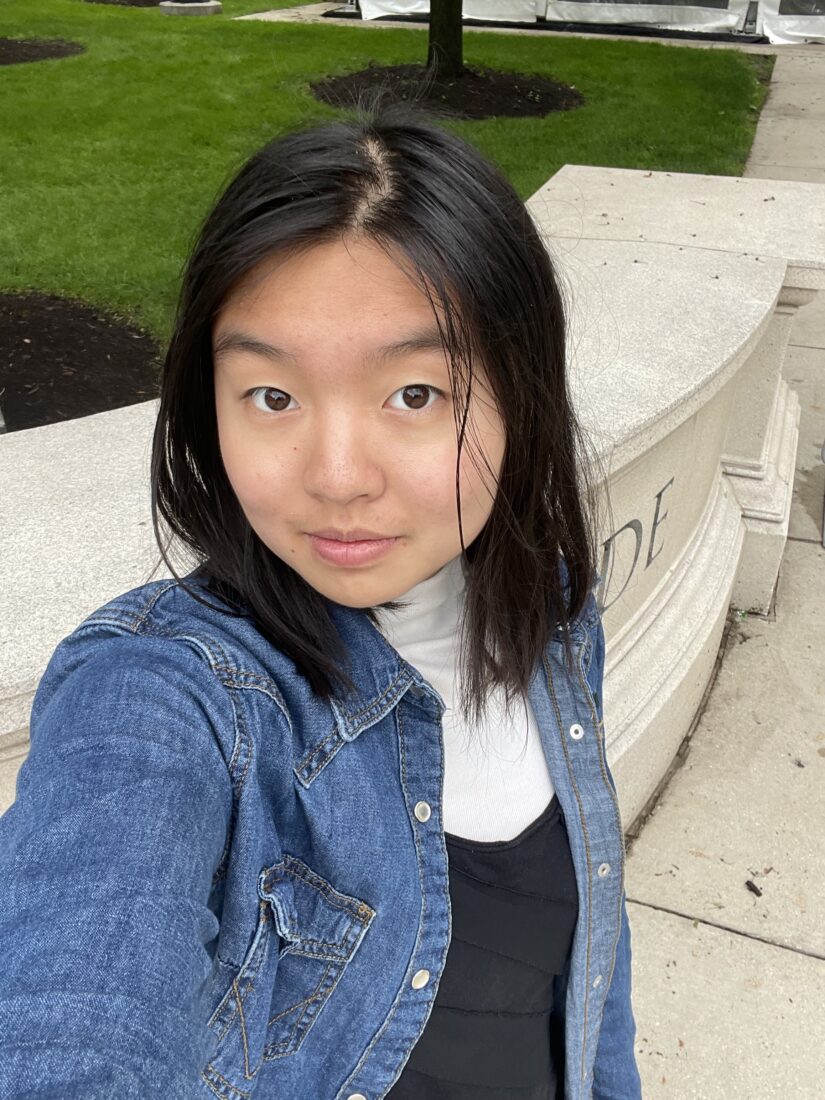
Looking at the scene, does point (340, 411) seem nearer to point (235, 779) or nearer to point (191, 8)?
point (235, 779)

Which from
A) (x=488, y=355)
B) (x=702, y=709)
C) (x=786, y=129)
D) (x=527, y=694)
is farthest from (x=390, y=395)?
(x=786, y=129)

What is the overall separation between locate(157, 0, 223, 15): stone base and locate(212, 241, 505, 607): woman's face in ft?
50.0

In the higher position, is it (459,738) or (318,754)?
(318,754)

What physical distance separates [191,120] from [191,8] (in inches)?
305

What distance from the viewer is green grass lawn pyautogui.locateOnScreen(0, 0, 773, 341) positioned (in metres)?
5.39

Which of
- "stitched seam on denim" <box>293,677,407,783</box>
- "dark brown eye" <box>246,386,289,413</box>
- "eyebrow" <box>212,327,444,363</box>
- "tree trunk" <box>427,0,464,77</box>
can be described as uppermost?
"eyebrow" <box>212,327,444,363</box>

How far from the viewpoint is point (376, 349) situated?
936mm

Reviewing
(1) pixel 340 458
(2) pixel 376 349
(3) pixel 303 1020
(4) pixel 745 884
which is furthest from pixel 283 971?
(4) pixel 745 884

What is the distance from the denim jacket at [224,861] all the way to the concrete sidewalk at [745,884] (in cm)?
128

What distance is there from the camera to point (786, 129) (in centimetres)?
901

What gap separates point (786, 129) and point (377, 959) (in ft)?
31.6

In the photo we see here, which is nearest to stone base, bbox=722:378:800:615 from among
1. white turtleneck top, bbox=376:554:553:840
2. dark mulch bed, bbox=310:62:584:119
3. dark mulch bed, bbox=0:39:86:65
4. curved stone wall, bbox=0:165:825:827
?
curved stone wall, bbox=0:165:825:827

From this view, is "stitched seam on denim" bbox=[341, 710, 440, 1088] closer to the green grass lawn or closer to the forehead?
the forehead

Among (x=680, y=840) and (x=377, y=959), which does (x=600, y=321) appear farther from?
(x=377, y=959)
